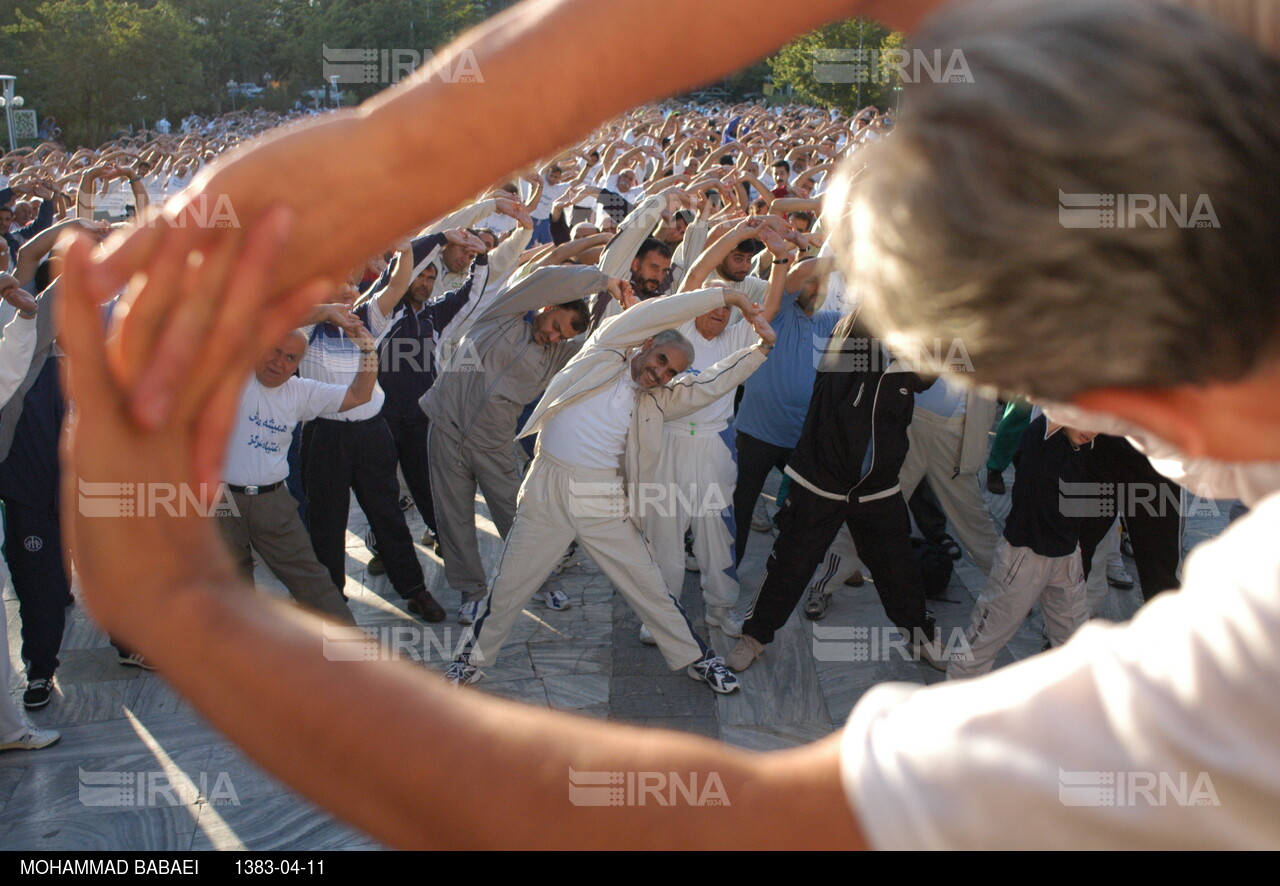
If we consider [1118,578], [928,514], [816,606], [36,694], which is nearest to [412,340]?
[36,694]

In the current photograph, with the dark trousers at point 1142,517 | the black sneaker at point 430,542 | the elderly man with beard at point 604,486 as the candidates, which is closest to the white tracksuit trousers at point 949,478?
the dark trousers at point 1142,517

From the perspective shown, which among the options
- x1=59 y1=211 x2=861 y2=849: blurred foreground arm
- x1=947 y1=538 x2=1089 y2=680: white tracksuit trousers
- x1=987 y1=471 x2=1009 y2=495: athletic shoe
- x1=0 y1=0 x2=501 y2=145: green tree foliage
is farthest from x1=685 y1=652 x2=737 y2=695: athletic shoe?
x1=0 y1=0 x2=501 y2=145: green tree foliage

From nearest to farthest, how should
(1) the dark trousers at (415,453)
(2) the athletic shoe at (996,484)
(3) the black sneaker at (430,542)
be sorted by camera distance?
(1) the dark trousers at (415,453) → (3) the black sneaker at (430,542) → (2) the athletic shoe at (996,484)

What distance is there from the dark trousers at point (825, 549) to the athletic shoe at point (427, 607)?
5.91ft

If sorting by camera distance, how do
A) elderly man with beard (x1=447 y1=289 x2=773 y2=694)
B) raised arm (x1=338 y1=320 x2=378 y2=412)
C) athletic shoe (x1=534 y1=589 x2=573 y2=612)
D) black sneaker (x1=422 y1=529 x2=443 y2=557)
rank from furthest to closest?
black sneaker (x1=422 y1=529 x2=443 y2=557) < athletic shoe (x1=534 y1=589 x2=573 y2=612) < raised arm (x1=338 y1=320 x2=378 y2=412) < elderly man with beard (x1=447 y1=289 x2=773 y2=694)

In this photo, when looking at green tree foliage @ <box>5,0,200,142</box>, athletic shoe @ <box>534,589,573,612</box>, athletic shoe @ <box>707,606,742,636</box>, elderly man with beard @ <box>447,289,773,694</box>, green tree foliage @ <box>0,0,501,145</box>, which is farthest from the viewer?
green tree foliage @ <box>0,0,501,145</box>

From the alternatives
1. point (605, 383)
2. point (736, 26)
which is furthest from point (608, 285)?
point (736, 26)

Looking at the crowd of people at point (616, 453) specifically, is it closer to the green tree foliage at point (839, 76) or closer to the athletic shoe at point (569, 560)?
the athletic shoe at point (569, 560)

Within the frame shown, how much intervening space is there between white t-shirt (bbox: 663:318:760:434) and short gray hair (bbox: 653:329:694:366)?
13.0 inches

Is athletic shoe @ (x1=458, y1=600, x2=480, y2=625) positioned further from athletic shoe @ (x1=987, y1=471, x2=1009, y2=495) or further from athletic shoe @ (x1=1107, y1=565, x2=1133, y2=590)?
athletic shoe @ (x1=987, y1=471, x2=1009, y2=495)

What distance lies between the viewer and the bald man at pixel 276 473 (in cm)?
484

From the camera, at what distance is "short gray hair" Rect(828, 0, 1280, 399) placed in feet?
1.58

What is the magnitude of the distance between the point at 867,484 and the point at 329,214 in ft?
15.5
